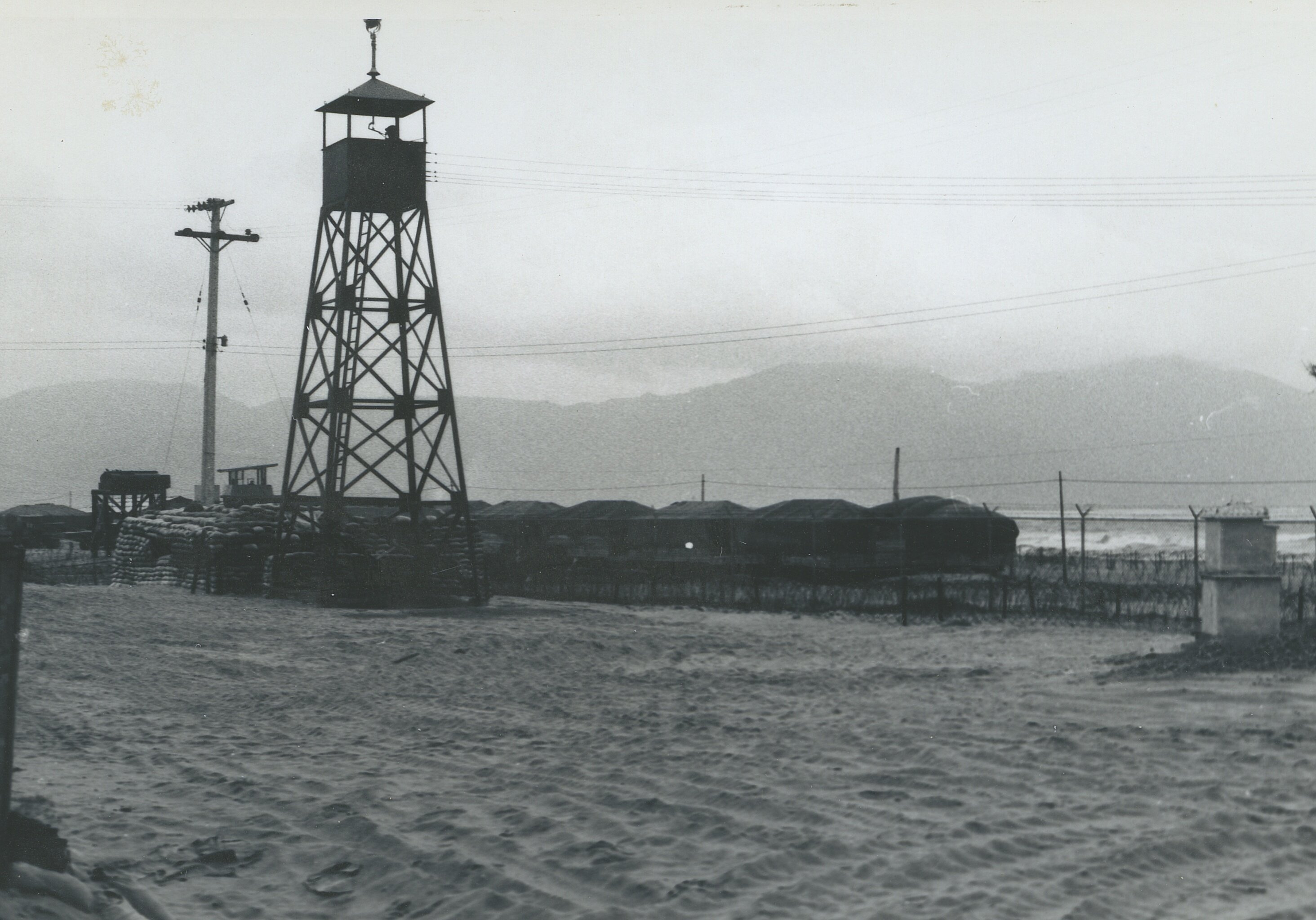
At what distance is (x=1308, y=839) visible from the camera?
6508 mm

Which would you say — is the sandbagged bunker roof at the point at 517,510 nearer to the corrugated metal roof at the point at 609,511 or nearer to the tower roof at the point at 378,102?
the corrugated metal roof at the point at 609,511

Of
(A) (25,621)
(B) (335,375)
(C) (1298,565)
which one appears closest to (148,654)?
(A) (25,621)

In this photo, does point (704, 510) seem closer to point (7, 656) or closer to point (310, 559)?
point (310, 559)

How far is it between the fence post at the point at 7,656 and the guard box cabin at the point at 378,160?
20.9 metres

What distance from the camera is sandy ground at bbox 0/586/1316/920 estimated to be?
5930 mm

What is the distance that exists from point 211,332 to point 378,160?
16.3 meters

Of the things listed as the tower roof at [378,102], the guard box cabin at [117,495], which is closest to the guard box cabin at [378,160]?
the tower roof at [378,102]

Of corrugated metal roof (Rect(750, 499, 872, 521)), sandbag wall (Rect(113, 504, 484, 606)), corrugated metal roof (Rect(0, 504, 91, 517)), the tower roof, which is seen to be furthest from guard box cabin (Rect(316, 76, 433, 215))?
corrugated metal roof (Rect(0, 504, 91, 517))

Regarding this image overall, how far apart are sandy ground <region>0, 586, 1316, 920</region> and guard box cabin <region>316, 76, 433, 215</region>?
12544 mm

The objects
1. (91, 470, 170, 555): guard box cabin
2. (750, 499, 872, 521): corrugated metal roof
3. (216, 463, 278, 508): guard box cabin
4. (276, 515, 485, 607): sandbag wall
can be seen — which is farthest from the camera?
(91, 470, 170, 555): guard box cabin

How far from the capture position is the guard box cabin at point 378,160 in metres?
24.7

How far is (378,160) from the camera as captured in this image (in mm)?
24859

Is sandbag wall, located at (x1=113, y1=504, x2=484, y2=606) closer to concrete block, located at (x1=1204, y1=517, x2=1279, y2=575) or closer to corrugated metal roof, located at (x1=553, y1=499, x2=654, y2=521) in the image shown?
concrete block, located at (x1=1204, y1=517, x2=1279, y2=575)

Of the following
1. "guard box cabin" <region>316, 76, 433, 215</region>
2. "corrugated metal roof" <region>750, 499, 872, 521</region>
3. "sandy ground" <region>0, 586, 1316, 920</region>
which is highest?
"guard box cabin" <region>316, 76, 433, 215</region>
